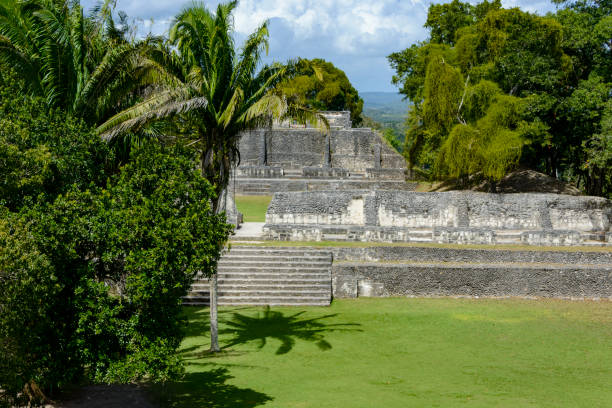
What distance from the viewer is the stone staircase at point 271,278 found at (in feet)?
47.0

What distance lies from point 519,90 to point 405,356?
17.2m

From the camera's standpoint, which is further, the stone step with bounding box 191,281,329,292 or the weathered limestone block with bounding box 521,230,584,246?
the weathered limestone block with bounding box 521,230,584,246

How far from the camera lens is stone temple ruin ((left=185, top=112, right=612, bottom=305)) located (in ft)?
49.2

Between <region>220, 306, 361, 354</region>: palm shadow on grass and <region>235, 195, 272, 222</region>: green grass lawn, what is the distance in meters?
8.47

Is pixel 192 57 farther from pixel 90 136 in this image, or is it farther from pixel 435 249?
pixel 435 249

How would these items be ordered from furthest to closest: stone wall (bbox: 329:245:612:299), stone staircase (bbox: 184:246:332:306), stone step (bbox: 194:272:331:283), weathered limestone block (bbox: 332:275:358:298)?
stone wall (bbox: 329:245:612:299), weathered limestone block (bbox: 332:275:358:298), stone step (bbox: 194:272:331:283), stone staircase (bbox: 184:246:332:306)

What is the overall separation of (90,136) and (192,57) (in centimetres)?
319

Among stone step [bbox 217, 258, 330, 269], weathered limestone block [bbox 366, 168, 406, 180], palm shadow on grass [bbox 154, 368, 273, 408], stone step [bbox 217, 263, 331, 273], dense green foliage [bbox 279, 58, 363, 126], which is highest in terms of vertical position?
dense green foliage [bbox 279, 58, 363, 126]

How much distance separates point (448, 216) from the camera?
18.9m

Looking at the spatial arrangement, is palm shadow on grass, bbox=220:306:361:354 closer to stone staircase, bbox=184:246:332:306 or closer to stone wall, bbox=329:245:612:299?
stone staircase, bbox=184:246:332:306

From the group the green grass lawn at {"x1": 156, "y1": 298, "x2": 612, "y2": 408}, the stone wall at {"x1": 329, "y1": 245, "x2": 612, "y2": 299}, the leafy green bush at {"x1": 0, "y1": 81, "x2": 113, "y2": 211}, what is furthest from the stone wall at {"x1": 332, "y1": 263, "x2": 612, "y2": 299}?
the leafy green bush at {"x1": 0, "y1": 81, "x2": 113, "y2": 211}

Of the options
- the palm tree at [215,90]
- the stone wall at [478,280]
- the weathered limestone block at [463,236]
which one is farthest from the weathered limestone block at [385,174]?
the palm tree at [215,90]

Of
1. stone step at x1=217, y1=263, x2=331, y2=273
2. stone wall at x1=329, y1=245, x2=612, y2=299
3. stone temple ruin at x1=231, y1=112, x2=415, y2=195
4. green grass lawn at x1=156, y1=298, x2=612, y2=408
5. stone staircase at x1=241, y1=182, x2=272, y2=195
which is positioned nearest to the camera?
green grass lawn at x1=156, y1=298, x2=612, y2=408

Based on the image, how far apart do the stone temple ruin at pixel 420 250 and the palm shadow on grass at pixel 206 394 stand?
475 cm
